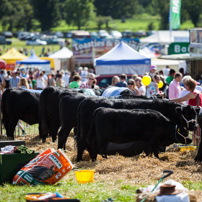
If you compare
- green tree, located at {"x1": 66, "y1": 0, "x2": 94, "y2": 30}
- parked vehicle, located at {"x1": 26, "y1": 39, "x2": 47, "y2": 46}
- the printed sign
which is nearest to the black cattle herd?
the printed sign

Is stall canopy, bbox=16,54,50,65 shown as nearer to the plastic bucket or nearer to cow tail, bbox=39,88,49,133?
cow tail, bbox=39,88,49,133

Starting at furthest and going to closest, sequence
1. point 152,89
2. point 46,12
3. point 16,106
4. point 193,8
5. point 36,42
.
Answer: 1. point 46,12
2. point 193,8
3. point 36,42
4. point 152,89
5. point 16,106

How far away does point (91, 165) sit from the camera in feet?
31.8

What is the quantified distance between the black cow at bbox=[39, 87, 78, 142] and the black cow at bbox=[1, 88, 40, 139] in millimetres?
973

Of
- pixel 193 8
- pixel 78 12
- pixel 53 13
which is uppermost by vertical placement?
pixel 193 8

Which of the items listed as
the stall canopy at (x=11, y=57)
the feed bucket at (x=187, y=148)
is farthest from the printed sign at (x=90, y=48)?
the feed bucket at (x=187, y=148)

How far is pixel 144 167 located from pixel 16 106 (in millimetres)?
6451

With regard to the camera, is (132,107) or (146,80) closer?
(132,107)

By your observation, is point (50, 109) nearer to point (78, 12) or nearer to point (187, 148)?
point (187, 148)

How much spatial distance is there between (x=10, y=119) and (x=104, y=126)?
530cm

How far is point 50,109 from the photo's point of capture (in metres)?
13.7

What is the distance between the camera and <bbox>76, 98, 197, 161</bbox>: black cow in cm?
1047

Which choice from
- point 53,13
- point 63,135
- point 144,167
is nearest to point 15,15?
point 53,13

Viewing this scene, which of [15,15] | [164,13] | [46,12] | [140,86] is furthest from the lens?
[46,12]
